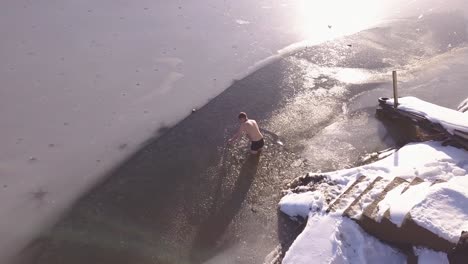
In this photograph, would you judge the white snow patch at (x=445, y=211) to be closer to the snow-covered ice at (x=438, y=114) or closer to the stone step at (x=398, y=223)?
the stone step at (x=398, y=223)

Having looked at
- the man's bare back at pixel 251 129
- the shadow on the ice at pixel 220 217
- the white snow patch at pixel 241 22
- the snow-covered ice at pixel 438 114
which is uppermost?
the white snow patch at pixel 241 22

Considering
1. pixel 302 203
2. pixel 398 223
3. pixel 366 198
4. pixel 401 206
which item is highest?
pixel 401 206

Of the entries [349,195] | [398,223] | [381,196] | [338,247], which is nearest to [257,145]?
[349,195]

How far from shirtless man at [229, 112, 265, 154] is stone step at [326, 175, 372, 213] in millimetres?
1958

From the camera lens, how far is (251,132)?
7449 mm

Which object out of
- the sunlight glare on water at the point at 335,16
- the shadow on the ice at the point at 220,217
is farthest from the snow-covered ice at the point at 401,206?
the sunlight glare on water at the point at 335,16

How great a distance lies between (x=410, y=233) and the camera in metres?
5.12

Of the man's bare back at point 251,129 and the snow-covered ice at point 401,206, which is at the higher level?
the man's bare back at point 251,129

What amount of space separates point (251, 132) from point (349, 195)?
2.17 metres

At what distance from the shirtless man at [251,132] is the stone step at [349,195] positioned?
6.42 feet

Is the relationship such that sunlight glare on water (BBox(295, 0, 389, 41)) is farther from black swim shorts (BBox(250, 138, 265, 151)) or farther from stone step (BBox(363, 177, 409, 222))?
stone step (BBox(363, 177, 409, 222))

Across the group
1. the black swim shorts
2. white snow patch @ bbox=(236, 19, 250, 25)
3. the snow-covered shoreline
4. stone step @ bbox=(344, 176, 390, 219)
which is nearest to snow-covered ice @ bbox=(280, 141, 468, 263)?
the snow-covered shoreline

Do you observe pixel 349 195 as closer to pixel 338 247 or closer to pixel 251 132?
pixel 338 247

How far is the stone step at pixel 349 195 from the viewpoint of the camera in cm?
591
